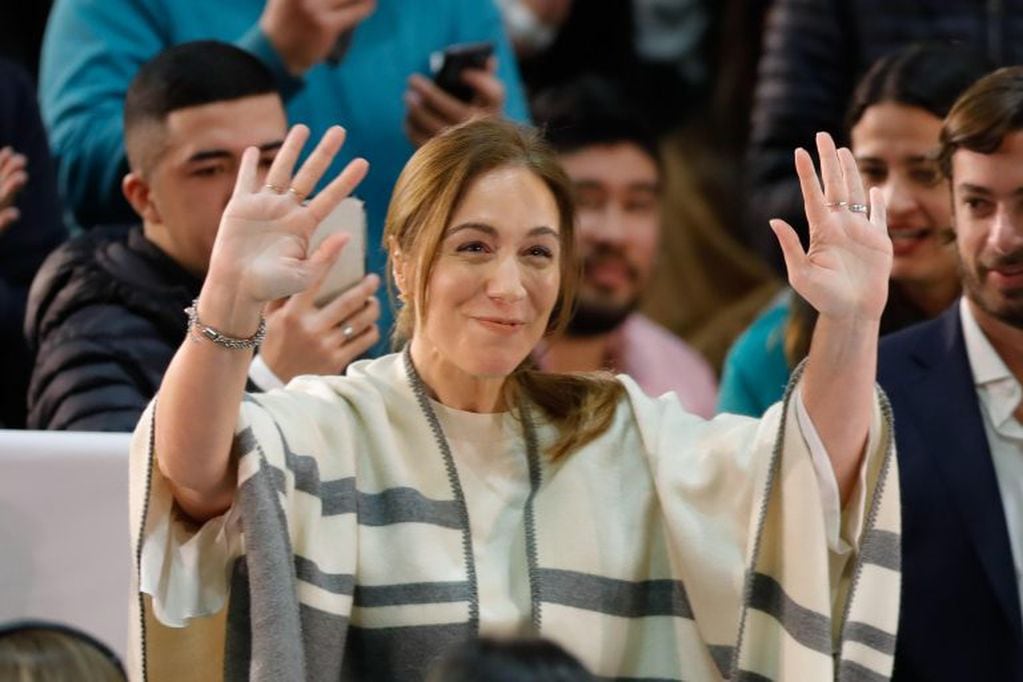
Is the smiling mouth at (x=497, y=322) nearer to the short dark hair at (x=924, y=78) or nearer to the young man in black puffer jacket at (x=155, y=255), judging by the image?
the young man in black puffer jacket at (x=155, y=255)

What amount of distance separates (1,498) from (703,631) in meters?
0.92

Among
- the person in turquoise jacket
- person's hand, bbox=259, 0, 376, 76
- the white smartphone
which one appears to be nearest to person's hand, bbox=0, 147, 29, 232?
the person in turquoise jacket

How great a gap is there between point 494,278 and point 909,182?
1.18m

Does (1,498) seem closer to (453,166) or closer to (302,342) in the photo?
(302,342)

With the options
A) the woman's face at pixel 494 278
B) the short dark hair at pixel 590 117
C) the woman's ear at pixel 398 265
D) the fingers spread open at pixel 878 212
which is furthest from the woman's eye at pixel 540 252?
the short dark hair at pixel 590 117

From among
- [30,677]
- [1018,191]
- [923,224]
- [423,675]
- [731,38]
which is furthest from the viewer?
[731,38]

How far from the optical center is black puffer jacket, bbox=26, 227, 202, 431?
3305mm

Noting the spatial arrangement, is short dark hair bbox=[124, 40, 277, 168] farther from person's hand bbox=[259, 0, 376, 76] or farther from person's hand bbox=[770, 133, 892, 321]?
person's hand bbox=[770, 133, 892, 321]

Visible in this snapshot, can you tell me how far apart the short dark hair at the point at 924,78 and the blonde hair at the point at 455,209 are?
1042 millimetres

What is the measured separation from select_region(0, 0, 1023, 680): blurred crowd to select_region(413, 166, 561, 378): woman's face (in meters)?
0.28

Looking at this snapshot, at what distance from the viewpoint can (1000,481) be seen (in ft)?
10.2

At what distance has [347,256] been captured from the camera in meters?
3.33

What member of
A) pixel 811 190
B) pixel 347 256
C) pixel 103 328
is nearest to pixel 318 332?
pixel 347 256

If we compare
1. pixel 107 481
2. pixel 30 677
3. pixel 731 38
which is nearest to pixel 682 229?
pixel 731 38
